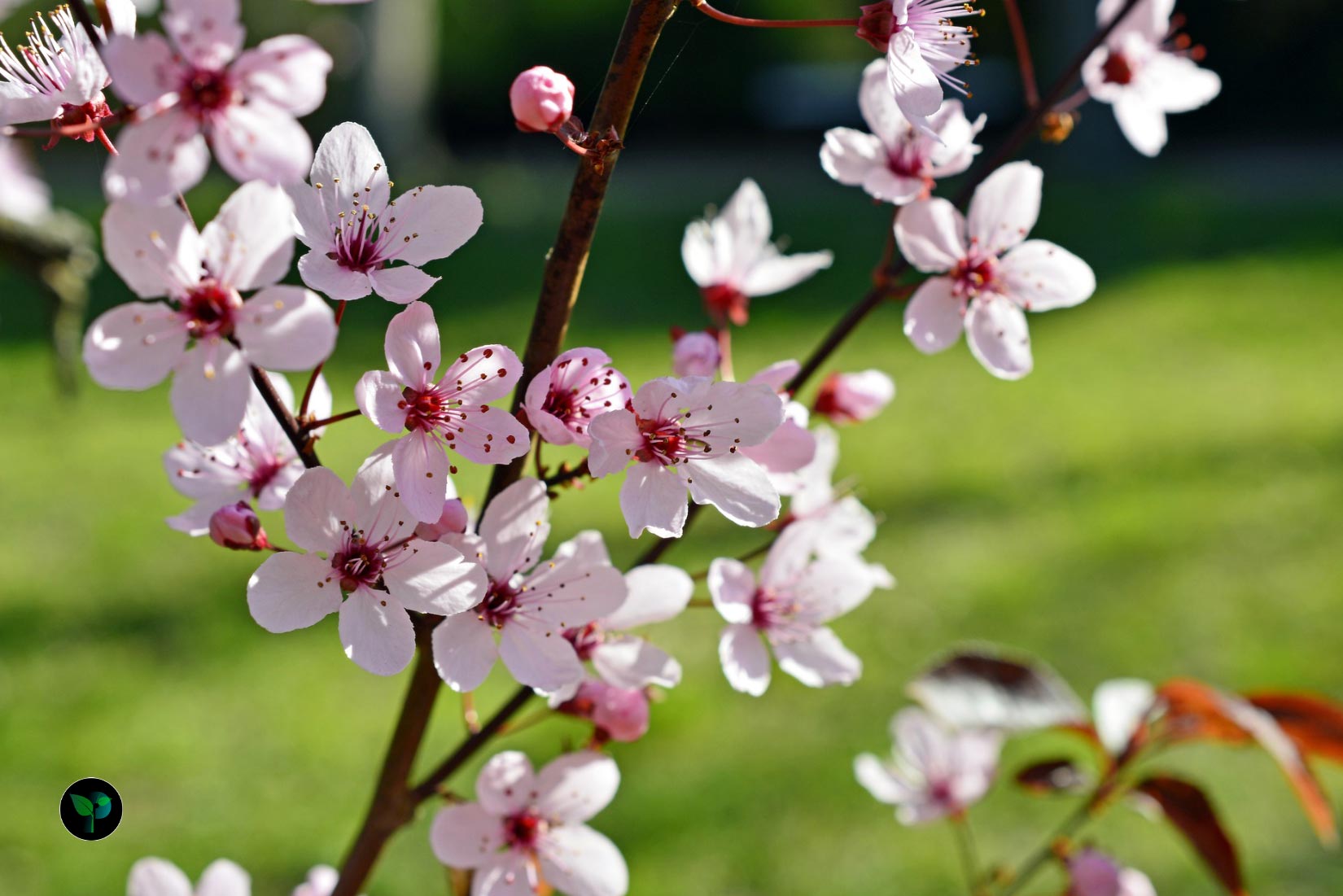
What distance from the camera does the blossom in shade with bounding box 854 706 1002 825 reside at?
1032mm

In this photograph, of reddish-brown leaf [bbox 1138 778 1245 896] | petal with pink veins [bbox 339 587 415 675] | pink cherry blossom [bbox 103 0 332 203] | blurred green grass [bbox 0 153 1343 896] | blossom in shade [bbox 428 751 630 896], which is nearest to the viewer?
pink cherry blossom [bbox 103 0 332 203]

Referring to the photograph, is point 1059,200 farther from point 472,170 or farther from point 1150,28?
point 1150,28

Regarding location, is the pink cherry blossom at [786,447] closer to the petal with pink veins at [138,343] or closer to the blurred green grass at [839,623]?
the petal with pink veins at [138,343]

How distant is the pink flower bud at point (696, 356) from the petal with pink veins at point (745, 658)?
5.3 inches

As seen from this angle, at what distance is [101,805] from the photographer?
1.73ft

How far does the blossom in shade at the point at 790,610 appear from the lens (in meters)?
0.70

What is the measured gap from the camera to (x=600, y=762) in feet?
2.11

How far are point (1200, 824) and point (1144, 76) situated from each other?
0.46 m

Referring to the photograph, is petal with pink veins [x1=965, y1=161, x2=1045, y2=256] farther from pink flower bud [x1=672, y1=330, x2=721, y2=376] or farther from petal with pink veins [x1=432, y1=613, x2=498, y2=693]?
petal with pink veins [x1=432, y1=613, x2=498, y2=693]

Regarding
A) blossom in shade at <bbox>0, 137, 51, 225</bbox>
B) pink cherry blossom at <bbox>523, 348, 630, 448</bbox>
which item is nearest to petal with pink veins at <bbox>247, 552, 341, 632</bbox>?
pink cherry blossom at <bbox>523, 348, 630, 448</bbox>

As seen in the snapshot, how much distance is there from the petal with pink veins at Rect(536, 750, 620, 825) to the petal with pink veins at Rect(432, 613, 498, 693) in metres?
0.10

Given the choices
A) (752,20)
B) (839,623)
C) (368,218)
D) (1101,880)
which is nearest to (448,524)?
(368,218)

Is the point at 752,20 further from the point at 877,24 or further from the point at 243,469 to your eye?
the point at 243,469

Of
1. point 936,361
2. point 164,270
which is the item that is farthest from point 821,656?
point 936,361
